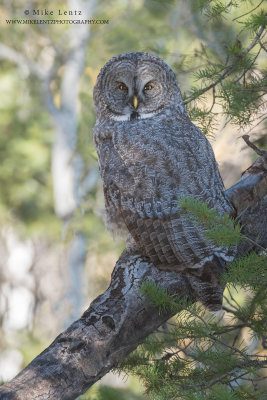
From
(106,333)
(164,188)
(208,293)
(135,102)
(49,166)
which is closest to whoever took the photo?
(106,333)

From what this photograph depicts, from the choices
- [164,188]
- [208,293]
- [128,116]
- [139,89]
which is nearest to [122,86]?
[139,89]

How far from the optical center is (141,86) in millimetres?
3777

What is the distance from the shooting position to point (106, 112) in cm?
387

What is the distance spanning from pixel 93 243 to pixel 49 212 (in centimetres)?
240

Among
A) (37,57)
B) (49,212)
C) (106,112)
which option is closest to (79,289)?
(49,212)

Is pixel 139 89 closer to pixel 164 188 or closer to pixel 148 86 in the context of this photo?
pixel 148 86

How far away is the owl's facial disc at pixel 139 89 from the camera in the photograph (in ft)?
12.3

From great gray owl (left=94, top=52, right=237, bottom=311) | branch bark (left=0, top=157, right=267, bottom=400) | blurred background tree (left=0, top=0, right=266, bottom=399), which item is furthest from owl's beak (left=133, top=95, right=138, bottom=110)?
blurred background tree (left=0, top=0, right=266, bottom=399)

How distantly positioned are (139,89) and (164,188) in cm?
87

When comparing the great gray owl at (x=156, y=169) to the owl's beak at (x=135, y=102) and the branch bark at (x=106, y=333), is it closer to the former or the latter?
the owl's beak at (x=135, y=102)

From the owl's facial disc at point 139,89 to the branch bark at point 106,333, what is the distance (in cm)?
81

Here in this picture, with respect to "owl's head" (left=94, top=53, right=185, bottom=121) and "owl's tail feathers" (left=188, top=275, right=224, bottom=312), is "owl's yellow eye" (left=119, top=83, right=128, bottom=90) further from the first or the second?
"owl's tail feathers" (left=188, top=275, right=224, bottom=312)

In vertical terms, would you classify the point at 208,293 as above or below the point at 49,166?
below

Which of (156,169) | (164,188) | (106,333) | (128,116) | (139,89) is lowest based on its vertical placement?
(106,333)
